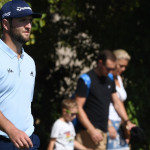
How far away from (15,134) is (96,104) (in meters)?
2.31

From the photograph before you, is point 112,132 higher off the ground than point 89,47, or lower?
lower

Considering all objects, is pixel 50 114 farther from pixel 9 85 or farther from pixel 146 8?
pixel 9 85

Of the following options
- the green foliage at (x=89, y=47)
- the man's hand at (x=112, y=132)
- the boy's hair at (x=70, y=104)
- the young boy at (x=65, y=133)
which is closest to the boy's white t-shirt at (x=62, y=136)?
the young boy at (x=65, y=133)

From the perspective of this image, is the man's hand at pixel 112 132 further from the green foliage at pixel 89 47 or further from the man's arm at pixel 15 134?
the man's arm at pixel 15 134

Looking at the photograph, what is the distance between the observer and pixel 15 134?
285 centimetres

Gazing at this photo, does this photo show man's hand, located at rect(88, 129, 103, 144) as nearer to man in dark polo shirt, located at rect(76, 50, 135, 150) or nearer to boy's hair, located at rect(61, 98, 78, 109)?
man in dark polo shirt, located at rect(76, 50, 135, 150)

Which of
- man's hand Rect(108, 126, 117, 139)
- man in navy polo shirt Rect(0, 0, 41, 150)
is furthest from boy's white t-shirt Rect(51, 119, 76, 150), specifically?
man in navy polo shirt Rect(0, 0, 41, 150)

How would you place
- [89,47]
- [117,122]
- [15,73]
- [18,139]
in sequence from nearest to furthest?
[18,139] < [15,73] < [117,122] < [89,47]

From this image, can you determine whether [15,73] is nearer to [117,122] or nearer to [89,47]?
[117,122]

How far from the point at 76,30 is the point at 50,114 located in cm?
149

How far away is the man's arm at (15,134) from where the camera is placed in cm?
284

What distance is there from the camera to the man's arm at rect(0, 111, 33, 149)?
112 inches

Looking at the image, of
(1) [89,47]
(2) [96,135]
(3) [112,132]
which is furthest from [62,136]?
(1) [89,47]

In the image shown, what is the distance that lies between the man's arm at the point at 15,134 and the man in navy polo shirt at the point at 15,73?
0.04 m
